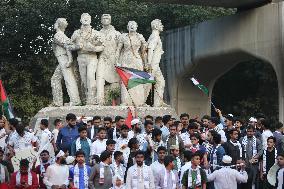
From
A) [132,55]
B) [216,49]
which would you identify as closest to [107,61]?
[132,55]

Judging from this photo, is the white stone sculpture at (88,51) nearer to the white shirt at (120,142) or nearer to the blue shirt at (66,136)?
the blue shirt at (66,136)

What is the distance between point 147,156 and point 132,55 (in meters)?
8.20

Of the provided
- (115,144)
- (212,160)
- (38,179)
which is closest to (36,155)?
(38,179)

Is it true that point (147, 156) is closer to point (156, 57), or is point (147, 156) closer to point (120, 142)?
point (120, 142)

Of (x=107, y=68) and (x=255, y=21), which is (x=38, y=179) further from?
(x=255, y=21)

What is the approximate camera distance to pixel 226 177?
13.3m

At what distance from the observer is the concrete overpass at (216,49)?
24.7m

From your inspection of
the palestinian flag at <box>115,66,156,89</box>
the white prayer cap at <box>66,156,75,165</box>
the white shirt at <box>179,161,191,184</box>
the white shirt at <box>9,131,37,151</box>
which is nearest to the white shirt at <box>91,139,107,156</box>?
the white prayer cap at <box>66,156,75,165</box>

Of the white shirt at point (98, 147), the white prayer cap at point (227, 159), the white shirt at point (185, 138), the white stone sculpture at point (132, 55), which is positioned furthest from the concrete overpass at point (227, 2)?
the white prayer cap at point (227, 159)

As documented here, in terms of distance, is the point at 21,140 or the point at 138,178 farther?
the point at 21,140

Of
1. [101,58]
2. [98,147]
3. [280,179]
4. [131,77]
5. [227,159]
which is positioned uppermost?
[101,58]

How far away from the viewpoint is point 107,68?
22156 mm

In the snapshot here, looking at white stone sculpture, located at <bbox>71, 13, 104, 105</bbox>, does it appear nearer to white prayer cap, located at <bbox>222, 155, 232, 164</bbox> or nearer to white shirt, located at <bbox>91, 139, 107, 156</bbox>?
white shirt, located at <bbox>91, 139, 107, 156</bbox>

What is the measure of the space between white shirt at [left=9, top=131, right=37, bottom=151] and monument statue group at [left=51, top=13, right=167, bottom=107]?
678 centimetres
